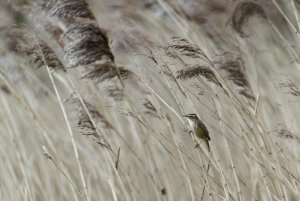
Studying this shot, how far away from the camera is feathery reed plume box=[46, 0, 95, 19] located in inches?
79.8

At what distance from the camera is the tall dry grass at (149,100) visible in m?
2.08

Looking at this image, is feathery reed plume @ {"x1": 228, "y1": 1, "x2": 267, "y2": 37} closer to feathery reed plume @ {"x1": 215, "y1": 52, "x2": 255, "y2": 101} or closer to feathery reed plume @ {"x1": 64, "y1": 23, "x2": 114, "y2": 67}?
feathery reed plume @ {"x1": 215, "y1": 52, "x2": 255, "y2": 101}

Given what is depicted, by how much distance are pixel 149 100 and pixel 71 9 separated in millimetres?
464

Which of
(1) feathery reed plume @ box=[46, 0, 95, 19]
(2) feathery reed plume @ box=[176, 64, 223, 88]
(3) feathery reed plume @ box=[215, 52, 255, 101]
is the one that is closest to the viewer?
(2) feathery reed plume @ box=[176, 64, 223, 88]

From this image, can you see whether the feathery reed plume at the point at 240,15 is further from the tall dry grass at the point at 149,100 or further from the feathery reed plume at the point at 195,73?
the feathery reed plume at the point at 195,73

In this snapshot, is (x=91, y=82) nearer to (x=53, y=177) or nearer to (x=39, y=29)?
(x=39, y=29)

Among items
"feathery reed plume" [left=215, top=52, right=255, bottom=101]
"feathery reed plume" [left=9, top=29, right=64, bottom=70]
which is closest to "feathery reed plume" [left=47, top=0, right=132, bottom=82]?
"feathery reed plume" [left=9, top=29, right=64, bottom=70]

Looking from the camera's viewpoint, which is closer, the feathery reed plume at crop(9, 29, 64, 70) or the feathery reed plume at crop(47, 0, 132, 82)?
the feathery reed plume at crop(47, 0, 132, 82)

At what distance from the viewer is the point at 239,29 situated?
230cm

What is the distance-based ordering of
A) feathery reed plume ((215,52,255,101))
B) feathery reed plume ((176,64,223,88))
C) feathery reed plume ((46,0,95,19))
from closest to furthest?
1. feathery reed plume ((176,64,223,88))
2. feathery reed plume ((46,0,95,19))
3. feathery reed plume ((215,52,255,101))

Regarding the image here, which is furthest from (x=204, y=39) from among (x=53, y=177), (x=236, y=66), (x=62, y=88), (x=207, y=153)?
(x=62, y=88)

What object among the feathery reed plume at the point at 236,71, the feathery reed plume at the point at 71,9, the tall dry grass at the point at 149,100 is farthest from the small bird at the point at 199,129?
the feathery reed plume at the point at 71,9

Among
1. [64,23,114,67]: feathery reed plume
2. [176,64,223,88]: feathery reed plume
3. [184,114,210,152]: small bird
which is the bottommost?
[184,114,210,152]: small bird

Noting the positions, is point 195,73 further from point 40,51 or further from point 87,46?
point 40,51
